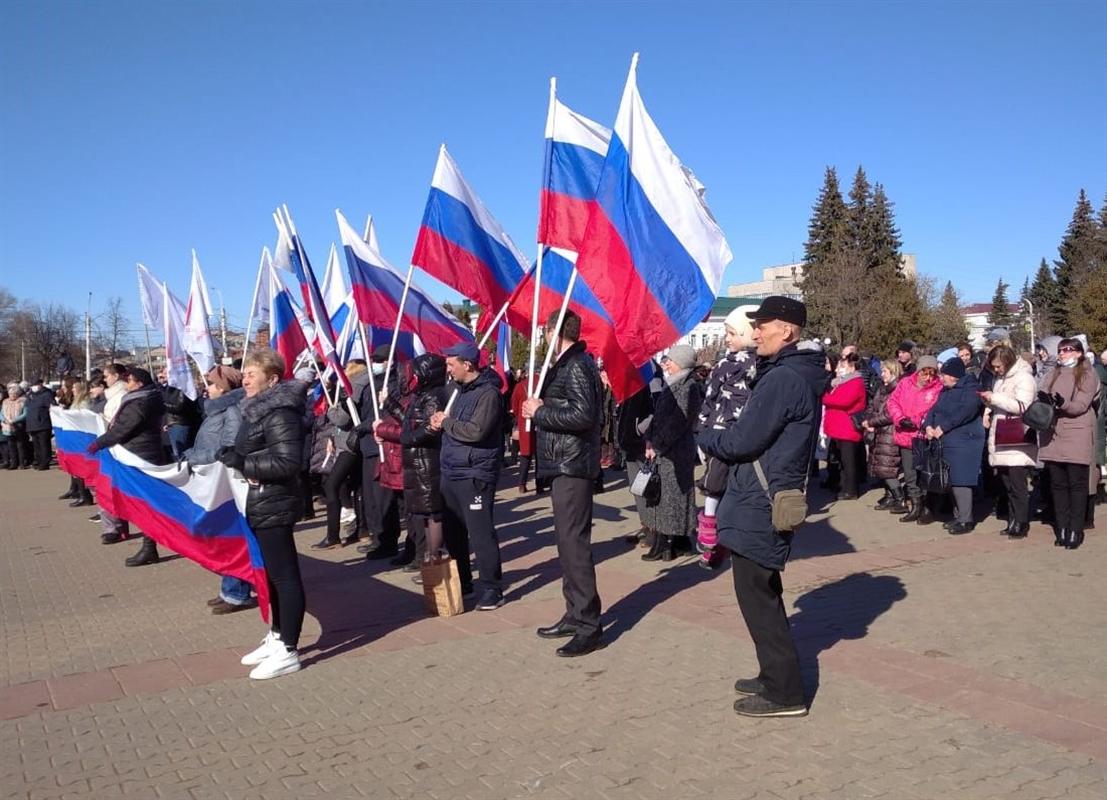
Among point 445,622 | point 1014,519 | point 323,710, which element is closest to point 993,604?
point 1014,519

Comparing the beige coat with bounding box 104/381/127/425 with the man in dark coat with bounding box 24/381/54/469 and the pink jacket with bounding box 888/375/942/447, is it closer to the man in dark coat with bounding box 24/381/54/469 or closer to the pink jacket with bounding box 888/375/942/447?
the pink jacket with bounding box 888/375/942/447

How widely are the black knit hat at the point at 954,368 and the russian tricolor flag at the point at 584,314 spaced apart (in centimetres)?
424

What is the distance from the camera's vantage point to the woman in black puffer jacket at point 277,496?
227 inches

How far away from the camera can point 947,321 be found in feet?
215

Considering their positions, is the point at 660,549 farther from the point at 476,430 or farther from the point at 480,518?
the point at 476,430

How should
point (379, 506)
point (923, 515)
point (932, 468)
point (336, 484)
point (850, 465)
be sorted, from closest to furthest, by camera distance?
point (379, 506) → point (932, 468) → point (336, 484) → point (923, 515) → point (850, 465)

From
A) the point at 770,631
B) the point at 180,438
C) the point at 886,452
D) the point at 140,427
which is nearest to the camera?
the point at 770,631

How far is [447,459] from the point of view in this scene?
24.3 feet

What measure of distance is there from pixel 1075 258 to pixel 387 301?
6640 cm

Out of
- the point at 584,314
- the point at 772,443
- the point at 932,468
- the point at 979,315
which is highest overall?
the point at 979,315

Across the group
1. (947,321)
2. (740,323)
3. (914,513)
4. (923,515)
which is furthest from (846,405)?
(947,321)

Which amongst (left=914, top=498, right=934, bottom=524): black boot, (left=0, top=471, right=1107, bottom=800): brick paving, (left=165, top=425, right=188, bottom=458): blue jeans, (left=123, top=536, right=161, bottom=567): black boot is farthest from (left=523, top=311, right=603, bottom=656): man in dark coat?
(left=165, top=425, right=188, bottom=458): blue jeans

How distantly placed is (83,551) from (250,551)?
5.81 metres

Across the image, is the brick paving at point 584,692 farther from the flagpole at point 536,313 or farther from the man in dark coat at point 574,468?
the flagpole at point 536,313
